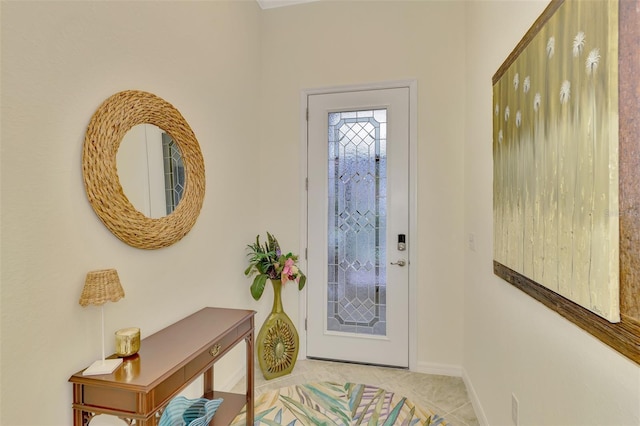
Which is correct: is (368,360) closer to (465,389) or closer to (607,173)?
(465,389)

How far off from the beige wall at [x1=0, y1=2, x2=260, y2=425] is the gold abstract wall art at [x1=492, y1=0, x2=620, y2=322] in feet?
5.68

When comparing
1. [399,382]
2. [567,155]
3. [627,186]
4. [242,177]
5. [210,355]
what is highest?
[242,177]

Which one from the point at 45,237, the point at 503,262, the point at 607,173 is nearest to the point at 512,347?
the point at 503,262

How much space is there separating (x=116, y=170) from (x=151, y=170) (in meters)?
0.26

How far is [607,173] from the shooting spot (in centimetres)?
83

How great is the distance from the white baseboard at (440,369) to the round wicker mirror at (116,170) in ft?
7.02

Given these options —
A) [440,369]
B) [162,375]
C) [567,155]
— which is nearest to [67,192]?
[162,375]

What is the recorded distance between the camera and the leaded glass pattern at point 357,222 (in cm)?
291


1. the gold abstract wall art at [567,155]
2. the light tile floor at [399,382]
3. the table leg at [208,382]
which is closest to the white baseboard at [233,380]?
the light tile floor at [399,382]

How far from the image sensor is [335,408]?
7.56 ft

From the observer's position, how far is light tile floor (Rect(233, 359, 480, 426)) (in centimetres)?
231

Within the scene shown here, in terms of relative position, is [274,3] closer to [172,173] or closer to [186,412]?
[172,173]

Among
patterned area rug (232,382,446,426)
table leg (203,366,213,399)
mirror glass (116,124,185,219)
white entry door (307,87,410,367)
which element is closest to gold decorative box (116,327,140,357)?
mirror glass (116,124,185,219)

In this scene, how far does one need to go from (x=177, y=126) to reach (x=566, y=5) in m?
1.80
